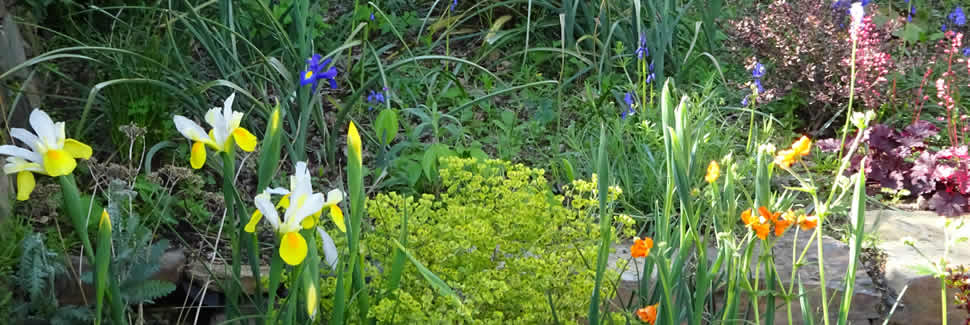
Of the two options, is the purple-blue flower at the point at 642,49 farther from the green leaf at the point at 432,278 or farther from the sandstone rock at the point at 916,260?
the green leaf at the point at 432,278

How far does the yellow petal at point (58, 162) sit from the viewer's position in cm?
129

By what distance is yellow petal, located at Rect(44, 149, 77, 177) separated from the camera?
50.8 inches

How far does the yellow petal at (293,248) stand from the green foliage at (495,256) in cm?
34

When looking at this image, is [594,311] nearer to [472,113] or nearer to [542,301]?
[542,301]

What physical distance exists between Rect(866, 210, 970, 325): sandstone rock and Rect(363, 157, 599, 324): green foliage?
3.02 feet

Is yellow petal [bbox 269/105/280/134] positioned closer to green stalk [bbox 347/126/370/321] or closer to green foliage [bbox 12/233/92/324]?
green stalk [bbox 347/126/370/321]

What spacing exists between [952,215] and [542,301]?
1805 millimetres

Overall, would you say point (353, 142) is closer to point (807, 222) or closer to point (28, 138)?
point (28, 138)

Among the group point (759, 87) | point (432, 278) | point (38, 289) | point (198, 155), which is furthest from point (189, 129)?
point (759, 87)

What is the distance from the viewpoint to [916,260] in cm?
246

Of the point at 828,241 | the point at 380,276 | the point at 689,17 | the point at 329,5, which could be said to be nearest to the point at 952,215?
the point at 828,241

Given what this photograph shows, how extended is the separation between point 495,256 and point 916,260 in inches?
52.5

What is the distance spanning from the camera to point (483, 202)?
191cm

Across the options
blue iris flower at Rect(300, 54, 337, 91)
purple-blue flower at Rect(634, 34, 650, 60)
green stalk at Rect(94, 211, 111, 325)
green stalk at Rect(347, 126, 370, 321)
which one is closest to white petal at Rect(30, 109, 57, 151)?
green stalk at Rect(94, 211, 111, 325)
